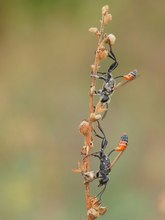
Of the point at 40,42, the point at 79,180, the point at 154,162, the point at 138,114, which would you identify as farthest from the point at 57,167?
the point at 40,42

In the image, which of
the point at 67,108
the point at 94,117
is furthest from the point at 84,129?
the point at 67,108

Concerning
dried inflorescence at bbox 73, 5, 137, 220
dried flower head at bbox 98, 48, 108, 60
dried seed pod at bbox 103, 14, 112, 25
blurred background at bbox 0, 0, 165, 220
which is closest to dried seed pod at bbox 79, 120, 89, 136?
dried inflorescence at bbox 73, 5, 137, 220

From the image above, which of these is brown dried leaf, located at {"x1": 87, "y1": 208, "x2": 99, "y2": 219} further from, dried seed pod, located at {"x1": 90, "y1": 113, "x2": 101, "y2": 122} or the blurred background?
the blurred background

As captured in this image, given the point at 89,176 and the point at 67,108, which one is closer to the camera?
the point at 89,176

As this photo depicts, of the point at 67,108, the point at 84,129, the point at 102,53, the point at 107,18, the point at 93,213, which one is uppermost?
the point at 67,108

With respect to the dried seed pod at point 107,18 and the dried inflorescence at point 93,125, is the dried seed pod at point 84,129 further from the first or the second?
the dried seed pod at point 107,18

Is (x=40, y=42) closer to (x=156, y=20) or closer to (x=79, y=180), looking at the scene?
(x=156, y=20)

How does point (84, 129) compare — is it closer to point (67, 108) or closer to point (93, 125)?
point (93, 125)

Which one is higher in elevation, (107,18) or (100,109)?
(107,18)
